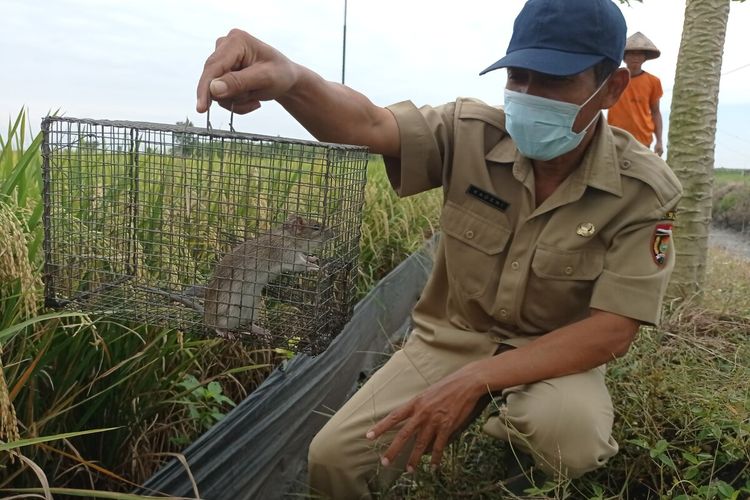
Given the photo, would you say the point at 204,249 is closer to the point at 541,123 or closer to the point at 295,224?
the point at 295,224

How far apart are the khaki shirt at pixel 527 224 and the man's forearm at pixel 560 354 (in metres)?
0.05

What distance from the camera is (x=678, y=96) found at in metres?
3.66

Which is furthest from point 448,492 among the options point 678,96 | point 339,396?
point 678,96

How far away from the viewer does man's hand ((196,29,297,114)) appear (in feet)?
5.01

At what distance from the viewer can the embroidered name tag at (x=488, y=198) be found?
7.24 feet

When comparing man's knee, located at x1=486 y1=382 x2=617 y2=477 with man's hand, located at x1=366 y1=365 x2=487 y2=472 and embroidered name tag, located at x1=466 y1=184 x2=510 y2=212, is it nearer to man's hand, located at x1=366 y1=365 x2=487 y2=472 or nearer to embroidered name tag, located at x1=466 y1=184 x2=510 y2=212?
man's hand, located at x1=366 y1=365 x2=487 y2=472

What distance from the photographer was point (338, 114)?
2000mm

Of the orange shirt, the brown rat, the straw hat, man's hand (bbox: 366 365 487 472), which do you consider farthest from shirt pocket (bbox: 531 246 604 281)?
the straw hat

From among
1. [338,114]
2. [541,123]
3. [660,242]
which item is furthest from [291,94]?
[660,242]

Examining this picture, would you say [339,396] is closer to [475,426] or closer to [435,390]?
[475,426]

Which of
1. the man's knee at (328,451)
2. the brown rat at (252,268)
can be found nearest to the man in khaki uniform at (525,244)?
the man's knee at (328,451)

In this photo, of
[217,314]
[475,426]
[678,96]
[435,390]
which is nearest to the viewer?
[217,314]

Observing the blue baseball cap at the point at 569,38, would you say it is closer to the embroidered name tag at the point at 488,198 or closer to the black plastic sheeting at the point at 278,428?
the embroidered name tag at the point at 488,198

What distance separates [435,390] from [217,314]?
65 centimetres
